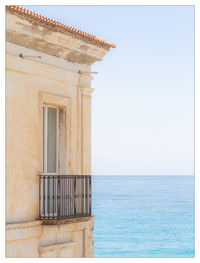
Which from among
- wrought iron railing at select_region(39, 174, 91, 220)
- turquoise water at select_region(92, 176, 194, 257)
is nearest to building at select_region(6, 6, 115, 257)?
wrought iron railing at select_region(39, 174, 91, 220)

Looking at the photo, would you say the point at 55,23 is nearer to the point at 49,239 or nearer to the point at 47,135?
the point at 47,135

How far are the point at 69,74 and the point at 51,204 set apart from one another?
10.0 feet

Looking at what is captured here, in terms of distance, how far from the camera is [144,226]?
2517 inches

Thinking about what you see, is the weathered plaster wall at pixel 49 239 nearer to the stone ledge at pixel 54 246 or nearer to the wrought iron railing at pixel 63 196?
the stone ledge at pixel 54 246

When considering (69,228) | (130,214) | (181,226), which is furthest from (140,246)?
(69,228)

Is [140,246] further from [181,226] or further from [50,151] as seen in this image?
[50,151]

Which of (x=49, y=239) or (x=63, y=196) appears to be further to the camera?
(x=63, y=196)

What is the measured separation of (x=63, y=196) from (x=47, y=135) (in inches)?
56.0

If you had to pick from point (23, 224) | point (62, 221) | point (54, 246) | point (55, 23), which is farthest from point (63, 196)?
point (55, 23)

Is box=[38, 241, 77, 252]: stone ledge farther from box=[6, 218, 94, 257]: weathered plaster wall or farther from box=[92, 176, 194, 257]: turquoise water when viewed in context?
box=[92, 176, 194, 257]: turquoise water

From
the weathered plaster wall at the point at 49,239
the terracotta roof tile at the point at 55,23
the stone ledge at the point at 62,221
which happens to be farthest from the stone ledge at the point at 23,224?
the terracotta roof tile at the point at 55,23

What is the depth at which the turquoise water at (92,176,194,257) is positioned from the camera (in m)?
53.3

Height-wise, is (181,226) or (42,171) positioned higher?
(42,171)

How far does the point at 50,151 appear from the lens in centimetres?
1339
